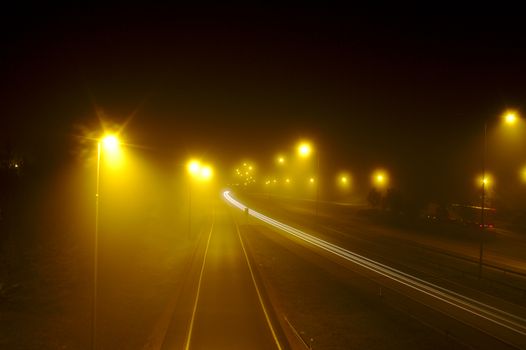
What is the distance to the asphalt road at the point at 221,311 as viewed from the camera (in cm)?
1471

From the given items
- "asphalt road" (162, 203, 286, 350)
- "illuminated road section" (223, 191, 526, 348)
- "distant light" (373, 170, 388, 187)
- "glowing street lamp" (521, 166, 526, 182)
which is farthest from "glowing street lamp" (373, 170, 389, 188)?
"asphalt road" (162, 203, 286, 350)

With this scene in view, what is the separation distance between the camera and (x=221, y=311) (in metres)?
18.0

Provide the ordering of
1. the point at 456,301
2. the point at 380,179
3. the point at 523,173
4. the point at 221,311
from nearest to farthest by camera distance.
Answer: the point at 221,311 → the point at 456,301 → the point at 523,173 → the point at 380,179

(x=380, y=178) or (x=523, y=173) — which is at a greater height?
(x=523, y=173)

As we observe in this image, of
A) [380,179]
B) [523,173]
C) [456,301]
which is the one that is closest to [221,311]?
[456,301]

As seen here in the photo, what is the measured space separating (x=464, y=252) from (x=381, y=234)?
960 cm

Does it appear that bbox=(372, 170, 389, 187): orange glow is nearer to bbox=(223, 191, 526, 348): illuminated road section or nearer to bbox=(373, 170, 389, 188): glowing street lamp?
bbox=(373, 170, 389, 188): glowing street lamp

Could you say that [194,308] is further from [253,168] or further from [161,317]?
[253,168]

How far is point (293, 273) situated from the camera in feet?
81.8

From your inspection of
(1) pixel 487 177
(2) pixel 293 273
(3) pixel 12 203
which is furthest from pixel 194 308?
Answer: (1) pixel 487 177

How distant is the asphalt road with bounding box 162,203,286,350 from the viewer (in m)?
14.7

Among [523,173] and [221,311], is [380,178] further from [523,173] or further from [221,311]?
[221,311]

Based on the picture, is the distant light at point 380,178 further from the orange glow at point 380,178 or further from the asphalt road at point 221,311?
the asphalt road at point 221,311

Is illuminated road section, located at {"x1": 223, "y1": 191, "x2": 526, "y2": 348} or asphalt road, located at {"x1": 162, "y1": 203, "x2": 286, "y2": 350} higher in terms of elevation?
illuminated road section, located at {"x1": 223, "y1": 191, "x2": 526, "y2": 348}
